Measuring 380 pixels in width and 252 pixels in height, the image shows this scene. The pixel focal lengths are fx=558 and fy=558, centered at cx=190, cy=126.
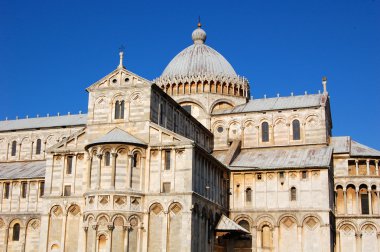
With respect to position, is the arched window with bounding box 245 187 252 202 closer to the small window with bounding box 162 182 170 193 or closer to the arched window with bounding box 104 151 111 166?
the small window with bounding box 162 182 170 193

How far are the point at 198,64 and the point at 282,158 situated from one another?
48.4 feet

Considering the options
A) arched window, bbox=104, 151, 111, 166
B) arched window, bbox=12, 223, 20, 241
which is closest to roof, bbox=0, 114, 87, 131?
arched window, bbox=12, 223, 20, 241

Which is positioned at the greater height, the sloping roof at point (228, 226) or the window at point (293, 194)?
the window at point (293, 194)

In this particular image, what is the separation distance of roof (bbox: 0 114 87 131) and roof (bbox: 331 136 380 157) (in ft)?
82.9

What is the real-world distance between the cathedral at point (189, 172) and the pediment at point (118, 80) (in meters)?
0.08

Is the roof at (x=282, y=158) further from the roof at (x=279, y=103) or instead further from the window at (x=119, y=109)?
the window at (x=119, y=109)

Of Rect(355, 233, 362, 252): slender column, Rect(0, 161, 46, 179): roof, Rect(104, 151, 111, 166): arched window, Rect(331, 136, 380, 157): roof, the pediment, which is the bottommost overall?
Rect(355, 233, 362, 252): slender column

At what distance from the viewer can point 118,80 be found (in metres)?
41.4

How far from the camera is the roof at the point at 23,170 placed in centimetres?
5297

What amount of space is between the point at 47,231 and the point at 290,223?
1901 cm

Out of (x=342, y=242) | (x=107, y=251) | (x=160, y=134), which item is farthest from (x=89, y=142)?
(x=342, y=242)

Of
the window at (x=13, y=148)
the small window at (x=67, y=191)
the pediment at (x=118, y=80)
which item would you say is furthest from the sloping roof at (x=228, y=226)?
the window at (x=13, y=148)

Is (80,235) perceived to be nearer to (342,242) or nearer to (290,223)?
(290,223)

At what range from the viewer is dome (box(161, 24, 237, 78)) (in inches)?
A: 2243
